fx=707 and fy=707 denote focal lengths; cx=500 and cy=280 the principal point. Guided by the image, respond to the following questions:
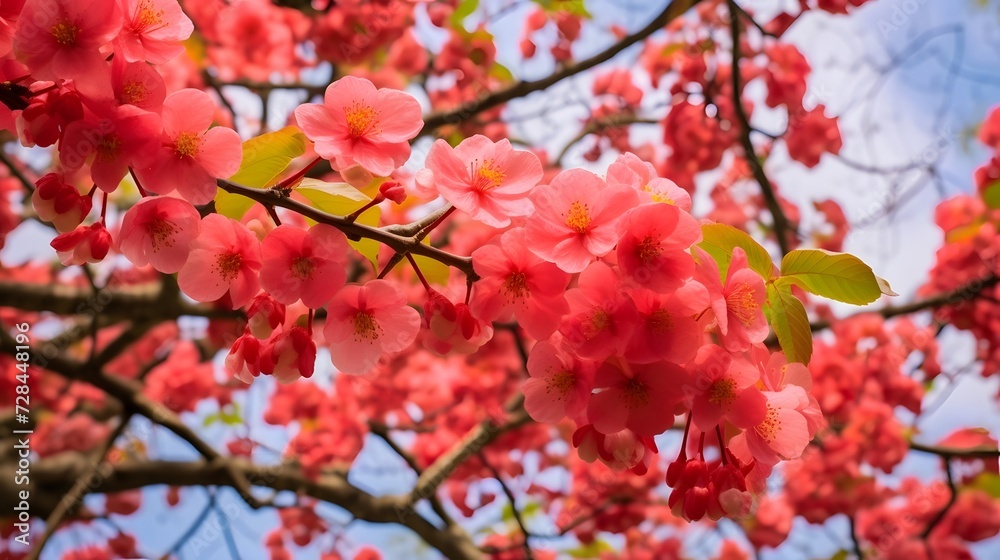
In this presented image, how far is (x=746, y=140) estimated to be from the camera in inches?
90.8

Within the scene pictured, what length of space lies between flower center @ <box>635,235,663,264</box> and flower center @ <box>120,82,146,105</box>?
0.50 meters

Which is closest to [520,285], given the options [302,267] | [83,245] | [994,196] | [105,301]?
[302,267]

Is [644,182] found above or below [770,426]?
above

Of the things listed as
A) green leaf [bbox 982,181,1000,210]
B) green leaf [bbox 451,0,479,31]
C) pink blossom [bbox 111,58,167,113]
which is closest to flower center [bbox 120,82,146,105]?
pink blossom [bbox 111,58,167,113]

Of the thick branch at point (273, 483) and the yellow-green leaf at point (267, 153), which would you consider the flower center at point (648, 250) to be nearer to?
the yellow-green leaf at point (267, 153)

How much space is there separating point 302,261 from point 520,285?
0.73 feet

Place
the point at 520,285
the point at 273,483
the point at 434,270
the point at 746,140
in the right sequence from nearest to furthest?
the point at 520,285, the point at 434,270, the point at 746,140, the point at 273,483

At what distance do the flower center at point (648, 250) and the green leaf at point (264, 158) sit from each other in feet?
1.29

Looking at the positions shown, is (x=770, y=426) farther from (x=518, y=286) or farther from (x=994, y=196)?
(x=994, y=196)

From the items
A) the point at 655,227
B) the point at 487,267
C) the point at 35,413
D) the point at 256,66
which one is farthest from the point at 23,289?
the point at 655,227

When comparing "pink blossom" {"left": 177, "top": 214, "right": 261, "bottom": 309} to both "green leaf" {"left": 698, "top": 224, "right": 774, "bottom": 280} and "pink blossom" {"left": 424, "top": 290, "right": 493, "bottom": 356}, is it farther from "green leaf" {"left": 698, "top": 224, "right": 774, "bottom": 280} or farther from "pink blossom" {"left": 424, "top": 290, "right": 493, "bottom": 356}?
"green leaf" {"left": 698, "top": 224, "right": 774, "bottom": 280}

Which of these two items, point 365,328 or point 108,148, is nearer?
point 108,148

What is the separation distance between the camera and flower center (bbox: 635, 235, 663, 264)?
671mm

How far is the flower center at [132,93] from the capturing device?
685 mm
